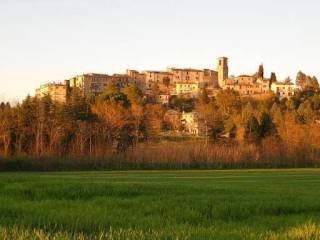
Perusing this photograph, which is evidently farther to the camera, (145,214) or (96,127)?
(96,127)

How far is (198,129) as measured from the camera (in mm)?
133625

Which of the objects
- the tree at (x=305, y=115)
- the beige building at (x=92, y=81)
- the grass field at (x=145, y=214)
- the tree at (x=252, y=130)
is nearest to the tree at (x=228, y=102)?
A: the tree at (x=305, y=115)

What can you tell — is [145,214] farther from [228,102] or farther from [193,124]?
[228,102]

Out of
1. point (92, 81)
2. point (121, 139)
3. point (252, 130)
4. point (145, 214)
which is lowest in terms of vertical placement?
point (145, 214)

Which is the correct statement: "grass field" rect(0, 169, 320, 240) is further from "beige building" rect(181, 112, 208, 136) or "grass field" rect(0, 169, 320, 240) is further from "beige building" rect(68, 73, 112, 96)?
"beige building" rect(68, 73, 112, 96)

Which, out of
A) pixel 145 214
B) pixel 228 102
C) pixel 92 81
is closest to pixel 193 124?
pixel 228 102

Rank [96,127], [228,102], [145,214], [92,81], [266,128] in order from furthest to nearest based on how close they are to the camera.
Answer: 1. [92,81]
2. [228,102]
3. [266,128]
4. [96,127]
5. [145,214]

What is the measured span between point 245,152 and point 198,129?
227 feet

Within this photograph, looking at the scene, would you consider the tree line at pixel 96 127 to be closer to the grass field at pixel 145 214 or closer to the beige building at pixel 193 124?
the beige building at pixel 193 124

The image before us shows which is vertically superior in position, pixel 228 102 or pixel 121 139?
pixel 228 102

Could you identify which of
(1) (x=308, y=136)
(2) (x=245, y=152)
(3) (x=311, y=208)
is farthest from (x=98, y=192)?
(1) (x=308, y=136)

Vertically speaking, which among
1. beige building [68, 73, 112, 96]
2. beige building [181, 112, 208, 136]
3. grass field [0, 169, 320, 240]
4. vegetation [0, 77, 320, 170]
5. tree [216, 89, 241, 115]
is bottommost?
grass field [0, 169, 320, 240]

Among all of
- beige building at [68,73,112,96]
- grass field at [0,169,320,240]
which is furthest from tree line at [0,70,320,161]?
beige building at [68,73,112,96]

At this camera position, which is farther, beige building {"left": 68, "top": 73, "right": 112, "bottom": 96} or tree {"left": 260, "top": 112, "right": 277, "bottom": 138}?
beige building {"left": 68, "top": 73, "right": 112, "bottom": 96}
